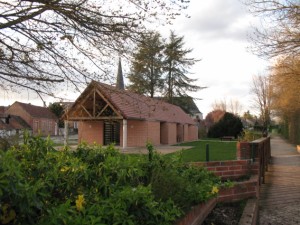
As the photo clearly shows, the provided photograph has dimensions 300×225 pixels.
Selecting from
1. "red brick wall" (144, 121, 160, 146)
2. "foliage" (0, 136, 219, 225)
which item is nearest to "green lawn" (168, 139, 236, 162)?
"foliage" (0, 136, 219, 225)

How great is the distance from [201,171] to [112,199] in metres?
2.84

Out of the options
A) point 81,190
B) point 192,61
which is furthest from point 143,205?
point 192,61

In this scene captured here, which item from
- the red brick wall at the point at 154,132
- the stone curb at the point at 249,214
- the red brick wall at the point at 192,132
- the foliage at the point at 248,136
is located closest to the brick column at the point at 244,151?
the stone curb at the point at 249,214

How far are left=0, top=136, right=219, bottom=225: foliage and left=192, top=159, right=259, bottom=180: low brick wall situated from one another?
104 inches

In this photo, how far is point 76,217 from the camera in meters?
2.29

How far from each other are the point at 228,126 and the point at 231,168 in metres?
48.9

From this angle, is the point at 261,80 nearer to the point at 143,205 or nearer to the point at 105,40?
the point at 105,40

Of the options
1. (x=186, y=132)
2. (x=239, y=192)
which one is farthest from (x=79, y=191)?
(x=186, y=132)

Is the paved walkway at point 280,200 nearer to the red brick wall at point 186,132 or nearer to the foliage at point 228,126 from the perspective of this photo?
the red brick wall at point 186,132

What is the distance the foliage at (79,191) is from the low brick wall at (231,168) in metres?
2.63

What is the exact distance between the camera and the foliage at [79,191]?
2.03 metres

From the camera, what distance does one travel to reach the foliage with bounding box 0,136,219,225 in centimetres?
203

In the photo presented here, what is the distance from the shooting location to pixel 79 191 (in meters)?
2.88

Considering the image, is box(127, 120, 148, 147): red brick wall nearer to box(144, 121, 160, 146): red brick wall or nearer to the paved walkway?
box(144, 121, 160, 146): red brick wall
